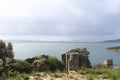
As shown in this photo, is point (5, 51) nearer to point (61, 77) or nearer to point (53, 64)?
point (53, 64)

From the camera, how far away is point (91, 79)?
19.9m

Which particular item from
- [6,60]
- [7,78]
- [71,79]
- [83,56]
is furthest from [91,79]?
[83,56]

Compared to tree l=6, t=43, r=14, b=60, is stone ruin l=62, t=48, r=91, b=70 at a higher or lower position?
lower

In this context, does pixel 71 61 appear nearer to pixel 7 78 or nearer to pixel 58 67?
pixel 58 67

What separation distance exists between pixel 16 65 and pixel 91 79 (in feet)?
18.0

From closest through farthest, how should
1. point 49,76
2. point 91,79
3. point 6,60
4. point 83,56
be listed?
point 91,79 → point 49,76 → point 6,60 → point 83,56

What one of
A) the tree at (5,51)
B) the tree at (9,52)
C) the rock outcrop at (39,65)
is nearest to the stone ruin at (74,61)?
the rock outcrop at (39,65)

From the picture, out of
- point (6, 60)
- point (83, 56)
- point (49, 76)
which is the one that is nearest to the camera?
point (49, 76)

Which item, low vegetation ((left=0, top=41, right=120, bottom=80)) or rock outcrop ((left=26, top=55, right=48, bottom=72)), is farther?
rock outcrop ((left=26, top=55, right=48, bottom=72))

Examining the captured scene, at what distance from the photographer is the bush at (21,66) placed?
76.7 feet

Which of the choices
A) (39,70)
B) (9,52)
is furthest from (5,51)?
(39,70)

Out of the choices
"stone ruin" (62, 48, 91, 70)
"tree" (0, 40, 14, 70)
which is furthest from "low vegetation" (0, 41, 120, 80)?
"stone ruin" (62, 48, 91, 70)

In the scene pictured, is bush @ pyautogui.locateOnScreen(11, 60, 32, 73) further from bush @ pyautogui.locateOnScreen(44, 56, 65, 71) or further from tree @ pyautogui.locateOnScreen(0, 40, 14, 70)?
bush @ pyautogui.locateOnScreen(44, 56, 65, 71)

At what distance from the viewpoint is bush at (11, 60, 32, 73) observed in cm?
2339
